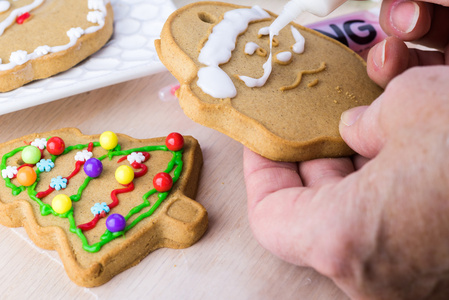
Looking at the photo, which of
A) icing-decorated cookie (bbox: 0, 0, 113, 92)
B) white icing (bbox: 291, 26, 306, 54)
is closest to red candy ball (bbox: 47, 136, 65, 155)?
icing-decorated cookie (bbox: 0, 0, 113, 92)

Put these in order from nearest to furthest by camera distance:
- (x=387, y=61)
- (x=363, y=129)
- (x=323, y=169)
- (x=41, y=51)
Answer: (x=363, y=129) → (x=323, y=169) → (x=387, y=61) → (x=41, y=51)

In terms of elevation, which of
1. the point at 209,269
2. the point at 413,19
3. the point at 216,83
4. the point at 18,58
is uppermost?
the point at 413,19

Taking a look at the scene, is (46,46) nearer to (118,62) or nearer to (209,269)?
(118,62)

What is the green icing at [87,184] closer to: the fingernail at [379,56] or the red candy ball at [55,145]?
the red candy ball at [55,145]

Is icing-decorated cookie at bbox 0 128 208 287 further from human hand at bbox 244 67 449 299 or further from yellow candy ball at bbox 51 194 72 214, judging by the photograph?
human hand at bbox 244 67 449 299

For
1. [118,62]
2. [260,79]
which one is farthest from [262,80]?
[118,62]

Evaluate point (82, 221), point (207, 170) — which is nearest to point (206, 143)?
point (207, 170)
